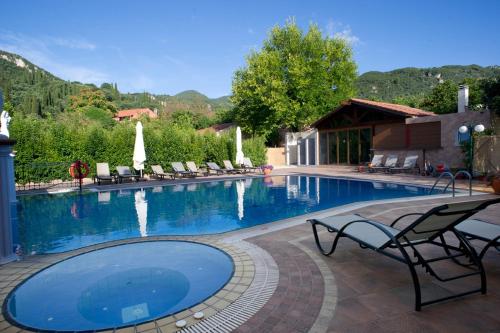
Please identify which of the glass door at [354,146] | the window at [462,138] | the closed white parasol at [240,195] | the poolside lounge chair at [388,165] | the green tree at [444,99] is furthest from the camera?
the green tree at [444,99]

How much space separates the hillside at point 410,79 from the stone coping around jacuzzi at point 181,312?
53.9 meters

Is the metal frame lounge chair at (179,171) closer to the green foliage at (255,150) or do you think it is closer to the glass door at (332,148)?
the green foliage at (255,150)

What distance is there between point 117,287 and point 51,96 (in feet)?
244

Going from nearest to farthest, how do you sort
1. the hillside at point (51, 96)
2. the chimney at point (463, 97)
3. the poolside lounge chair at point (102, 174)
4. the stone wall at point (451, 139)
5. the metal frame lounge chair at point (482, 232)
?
the metal frame lounge chair at point (482, 232)
the poolside lounge chair at point (102, 174)
the stone wall at point (451, 139)
the chimney at point (463, 97)
the hillside at point (51, 96)

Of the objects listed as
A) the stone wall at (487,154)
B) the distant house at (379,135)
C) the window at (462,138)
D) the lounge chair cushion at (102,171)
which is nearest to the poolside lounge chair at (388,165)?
the distant house at (379,135)

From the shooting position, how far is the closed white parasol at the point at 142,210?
7.03 meters

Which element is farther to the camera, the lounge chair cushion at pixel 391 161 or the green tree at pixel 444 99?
the green tree at pixel 444 99

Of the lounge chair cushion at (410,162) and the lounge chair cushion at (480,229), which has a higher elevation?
the lounge chair cushion at (410,162)

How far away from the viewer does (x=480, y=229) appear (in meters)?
3.78

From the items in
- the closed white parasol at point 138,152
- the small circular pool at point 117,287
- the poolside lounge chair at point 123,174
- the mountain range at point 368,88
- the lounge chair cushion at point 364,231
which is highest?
the mountain range at point 368,88

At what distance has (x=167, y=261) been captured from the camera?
4.62 metres

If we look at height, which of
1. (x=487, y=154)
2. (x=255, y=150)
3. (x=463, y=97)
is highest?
(x=463, y=97)

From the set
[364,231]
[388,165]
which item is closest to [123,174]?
[364,231]

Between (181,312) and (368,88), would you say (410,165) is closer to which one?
(181,312)
